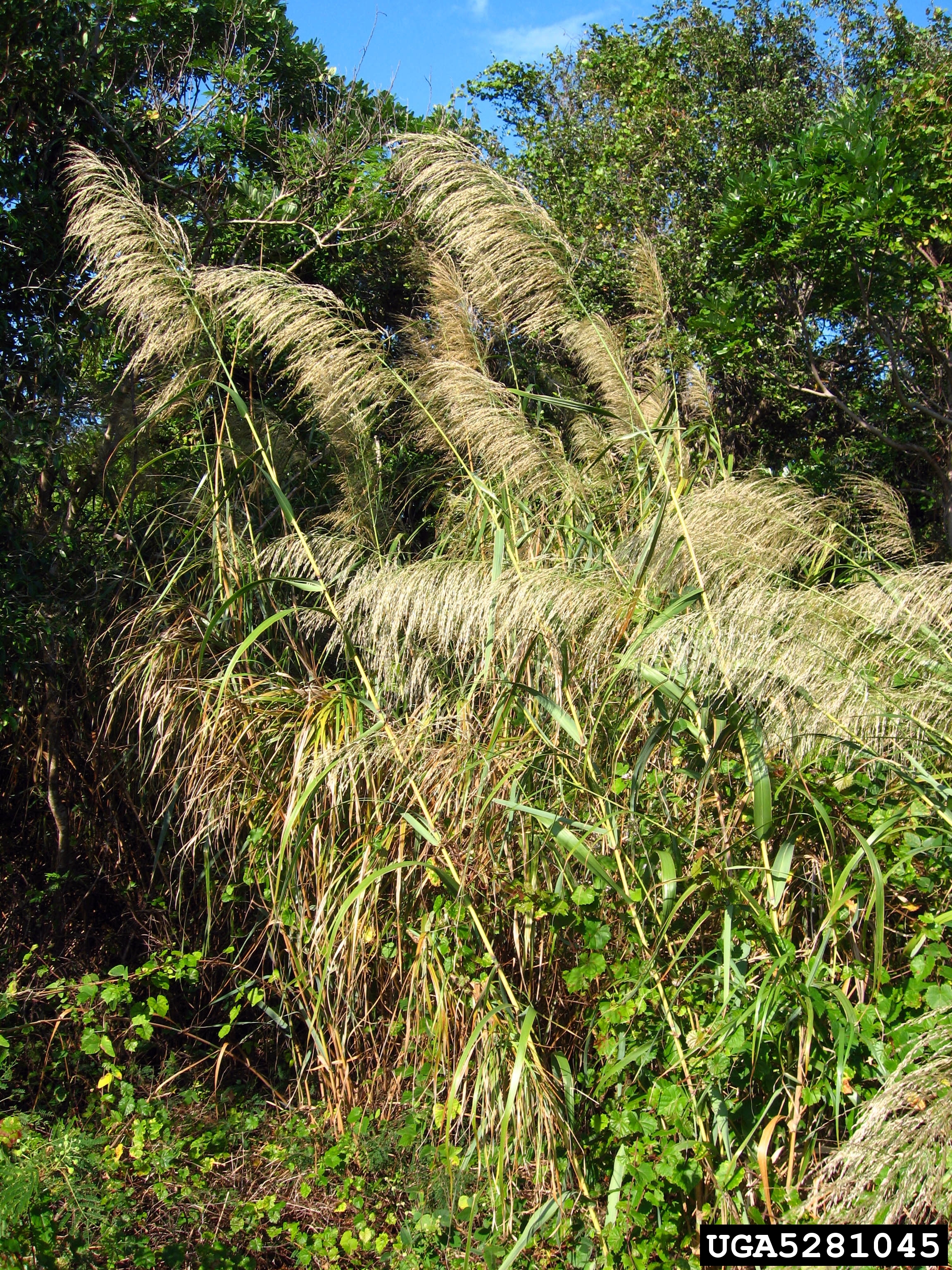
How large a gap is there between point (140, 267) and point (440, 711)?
6.74 ft

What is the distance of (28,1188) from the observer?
2.82m

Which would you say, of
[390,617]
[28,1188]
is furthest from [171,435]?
[28,1188]

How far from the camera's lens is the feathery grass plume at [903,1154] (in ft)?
6.79

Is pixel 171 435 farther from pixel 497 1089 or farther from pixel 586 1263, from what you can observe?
pixel 586 1263

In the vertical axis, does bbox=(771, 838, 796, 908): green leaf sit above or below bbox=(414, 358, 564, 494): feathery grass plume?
below

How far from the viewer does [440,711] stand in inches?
143

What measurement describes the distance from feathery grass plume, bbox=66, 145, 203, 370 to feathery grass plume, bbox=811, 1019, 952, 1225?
11.1ft

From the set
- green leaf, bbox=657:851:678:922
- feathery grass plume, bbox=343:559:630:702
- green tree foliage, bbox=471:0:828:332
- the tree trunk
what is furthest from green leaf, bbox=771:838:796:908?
green tree foliage, bbox=471:0:828:332

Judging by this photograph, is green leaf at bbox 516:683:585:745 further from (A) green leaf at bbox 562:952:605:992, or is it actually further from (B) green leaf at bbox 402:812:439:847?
(A) green leaf at bbox 562:952:605:992

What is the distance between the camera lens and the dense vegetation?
2637 mm

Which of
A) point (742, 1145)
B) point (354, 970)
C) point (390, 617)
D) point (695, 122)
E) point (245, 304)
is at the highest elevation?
point (695, 122)

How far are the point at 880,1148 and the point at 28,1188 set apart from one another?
7.83 feet

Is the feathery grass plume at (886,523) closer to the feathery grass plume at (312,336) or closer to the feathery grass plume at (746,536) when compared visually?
the feathery grass plume at (746,536)

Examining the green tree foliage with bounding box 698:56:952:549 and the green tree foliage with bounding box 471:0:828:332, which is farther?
the green tree foliage with bounding box 471:0:828:332
